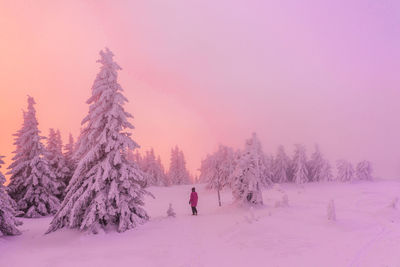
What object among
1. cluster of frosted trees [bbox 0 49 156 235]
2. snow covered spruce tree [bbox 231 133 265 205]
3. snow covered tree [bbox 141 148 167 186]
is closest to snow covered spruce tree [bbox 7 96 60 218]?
cluster of frosted trees [bbox 0 49 156 235]

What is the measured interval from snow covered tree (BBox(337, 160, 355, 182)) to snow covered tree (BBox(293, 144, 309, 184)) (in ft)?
21.3

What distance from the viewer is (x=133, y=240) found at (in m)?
11.7

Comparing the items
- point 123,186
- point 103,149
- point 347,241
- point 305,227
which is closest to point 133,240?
point 123,186

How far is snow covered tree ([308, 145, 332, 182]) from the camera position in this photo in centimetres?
5375

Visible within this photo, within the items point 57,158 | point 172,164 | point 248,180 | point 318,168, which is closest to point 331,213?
point 248,180

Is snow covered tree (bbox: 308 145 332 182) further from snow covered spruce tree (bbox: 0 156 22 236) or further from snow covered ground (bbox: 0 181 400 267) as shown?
snow covered spruce tree (bbox: 0 156 22 236)

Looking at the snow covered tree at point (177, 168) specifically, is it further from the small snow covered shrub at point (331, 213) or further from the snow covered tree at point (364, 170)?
the small snow covered shrub at point (331, 213)

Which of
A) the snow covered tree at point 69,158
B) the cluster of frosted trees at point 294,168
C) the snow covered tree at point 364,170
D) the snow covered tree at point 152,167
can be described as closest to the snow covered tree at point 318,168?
the cluster of frosted trees at point 294,168

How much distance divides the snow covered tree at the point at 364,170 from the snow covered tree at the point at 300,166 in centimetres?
1002

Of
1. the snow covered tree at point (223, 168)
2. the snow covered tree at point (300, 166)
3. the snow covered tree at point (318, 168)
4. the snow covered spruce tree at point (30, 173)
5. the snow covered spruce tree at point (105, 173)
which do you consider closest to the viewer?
the snow covered spruce tree at point (105, 173)

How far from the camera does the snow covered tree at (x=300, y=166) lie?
173 feet

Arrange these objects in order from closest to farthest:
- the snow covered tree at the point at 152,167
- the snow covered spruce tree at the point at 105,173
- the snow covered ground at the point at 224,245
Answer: the snow covered ground at the point at 224,245
the snow covered spruce tree at the point at 105,173
the snow covered tree at the point at 152,167

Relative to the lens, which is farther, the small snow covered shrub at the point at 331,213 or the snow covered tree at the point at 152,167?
the snow covered tree at the point at 152,167

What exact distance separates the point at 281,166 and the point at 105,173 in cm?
4964
